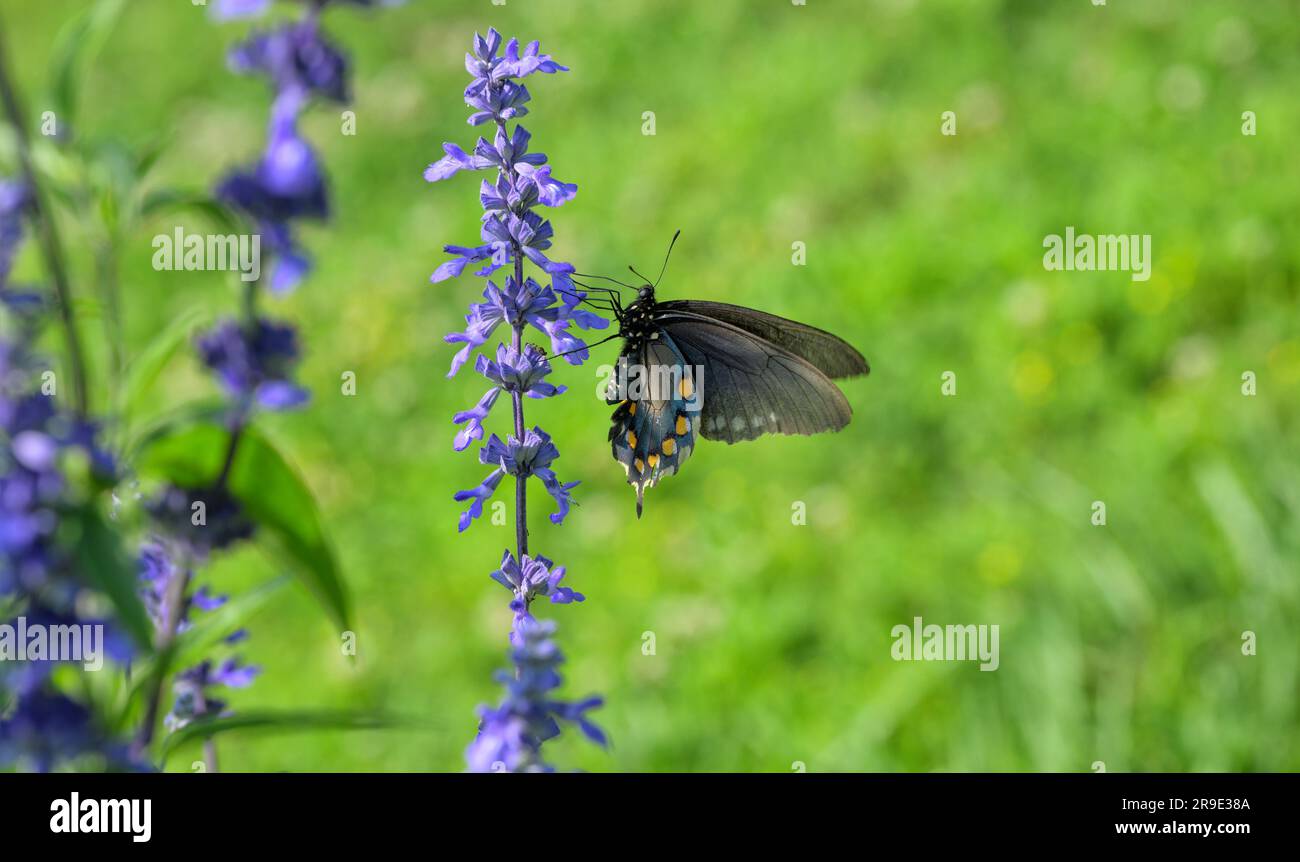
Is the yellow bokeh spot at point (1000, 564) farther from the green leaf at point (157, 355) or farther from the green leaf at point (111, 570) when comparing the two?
the green leaf at point (111, 570)

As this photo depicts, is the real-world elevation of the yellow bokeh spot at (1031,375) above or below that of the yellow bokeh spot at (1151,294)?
below

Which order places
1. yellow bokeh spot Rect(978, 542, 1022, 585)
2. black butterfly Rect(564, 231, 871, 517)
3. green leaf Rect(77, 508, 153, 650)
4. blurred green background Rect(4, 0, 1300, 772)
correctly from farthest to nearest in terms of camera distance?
1. yellow bokeh spot Rect(978, 542, 1022, 585)
2. blurred green background Rect(4, 0, 1300, 772)
3. black butterfly Rect(564, 231, 871, 517)
4. green leaf Rect(77, 508, 153, 650)

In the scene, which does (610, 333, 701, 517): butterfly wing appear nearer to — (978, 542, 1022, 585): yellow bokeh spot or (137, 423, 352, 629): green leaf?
(137, 423, 352, 629): green leaf

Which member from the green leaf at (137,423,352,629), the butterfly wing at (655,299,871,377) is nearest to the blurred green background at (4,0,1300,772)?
the butterfly wing at (655,299,871,377)

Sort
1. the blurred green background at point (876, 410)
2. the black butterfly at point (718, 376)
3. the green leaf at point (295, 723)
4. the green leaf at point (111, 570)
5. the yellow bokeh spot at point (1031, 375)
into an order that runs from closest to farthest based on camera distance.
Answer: the green leaf at point (111, 570) < the green leaf at point (295, 723) < the black butterfly at point (718, 376) < the blurred green background at point (876, 410) < the yellow bokeh spot at point (1031, 375)

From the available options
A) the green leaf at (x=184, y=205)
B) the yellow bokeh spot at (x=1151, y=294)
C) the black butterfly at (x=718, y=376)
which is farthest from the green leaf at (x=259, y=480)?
the yellow bokeh spot at (x=1151, y=294)

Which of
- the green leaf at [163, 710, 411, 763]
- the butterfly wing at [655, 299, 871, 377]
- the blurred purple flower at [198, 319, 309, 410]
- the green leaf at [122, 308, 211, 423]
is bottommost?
the green leaf at [163, 710, 411, 763]
